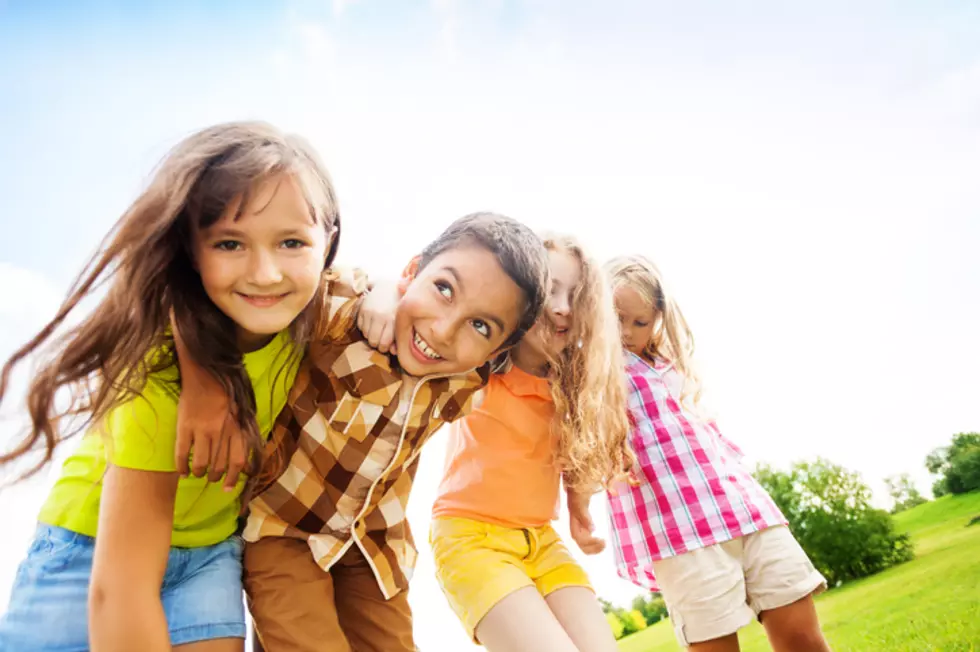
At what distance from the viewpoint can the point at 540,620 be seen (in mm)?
1815

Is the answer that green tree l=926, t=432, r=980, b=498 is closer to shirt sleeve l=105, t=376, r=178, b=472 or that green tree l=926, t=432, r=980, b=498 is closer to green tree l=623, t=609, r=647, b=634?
green tree l=623, t=609, r=647, b=634

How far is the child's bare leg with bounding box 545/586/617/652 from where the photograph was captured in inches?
74.3

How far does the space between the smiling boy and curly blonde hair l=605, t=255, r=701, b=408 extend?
30.9 inches

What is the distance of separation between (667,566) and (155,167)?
6.26ft

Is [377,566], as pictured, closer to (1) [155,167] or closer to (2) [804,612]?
(1) [155,167]

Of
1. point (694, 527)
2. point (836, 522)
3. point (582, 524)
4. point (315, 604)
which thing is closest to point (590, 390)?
point (582, 524)

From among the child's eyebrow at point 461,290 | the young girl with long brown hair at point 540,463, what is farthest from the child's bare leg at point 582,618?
the child's eyebrow at point 461,290

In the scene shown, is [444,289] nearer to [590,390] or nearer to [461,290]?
[461,290]

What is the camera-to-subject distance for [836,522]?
5.33 meters

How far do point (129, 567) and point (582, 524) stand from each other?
56.2 inches

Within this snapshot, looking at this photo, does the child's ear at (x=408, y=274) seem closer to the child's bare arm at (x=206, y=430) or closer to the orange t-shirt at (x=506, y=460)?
the orange t-shirt at (x=506, y=460)

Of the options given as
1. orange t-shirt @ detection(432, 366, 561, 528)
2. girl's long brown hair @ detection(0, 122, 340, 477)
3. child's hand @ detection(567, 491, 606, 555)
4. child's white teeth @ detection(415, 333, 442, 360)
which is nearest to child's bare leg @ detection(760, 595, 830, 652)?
child's hand @ detection(567, 491, 606, 555)

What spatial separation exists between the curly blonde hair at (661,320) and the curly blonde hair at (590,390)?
323 millimetres

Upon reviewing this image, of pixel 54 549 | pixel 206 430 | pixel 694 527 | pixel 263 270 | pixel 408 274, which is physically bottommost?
pixel 694 527
